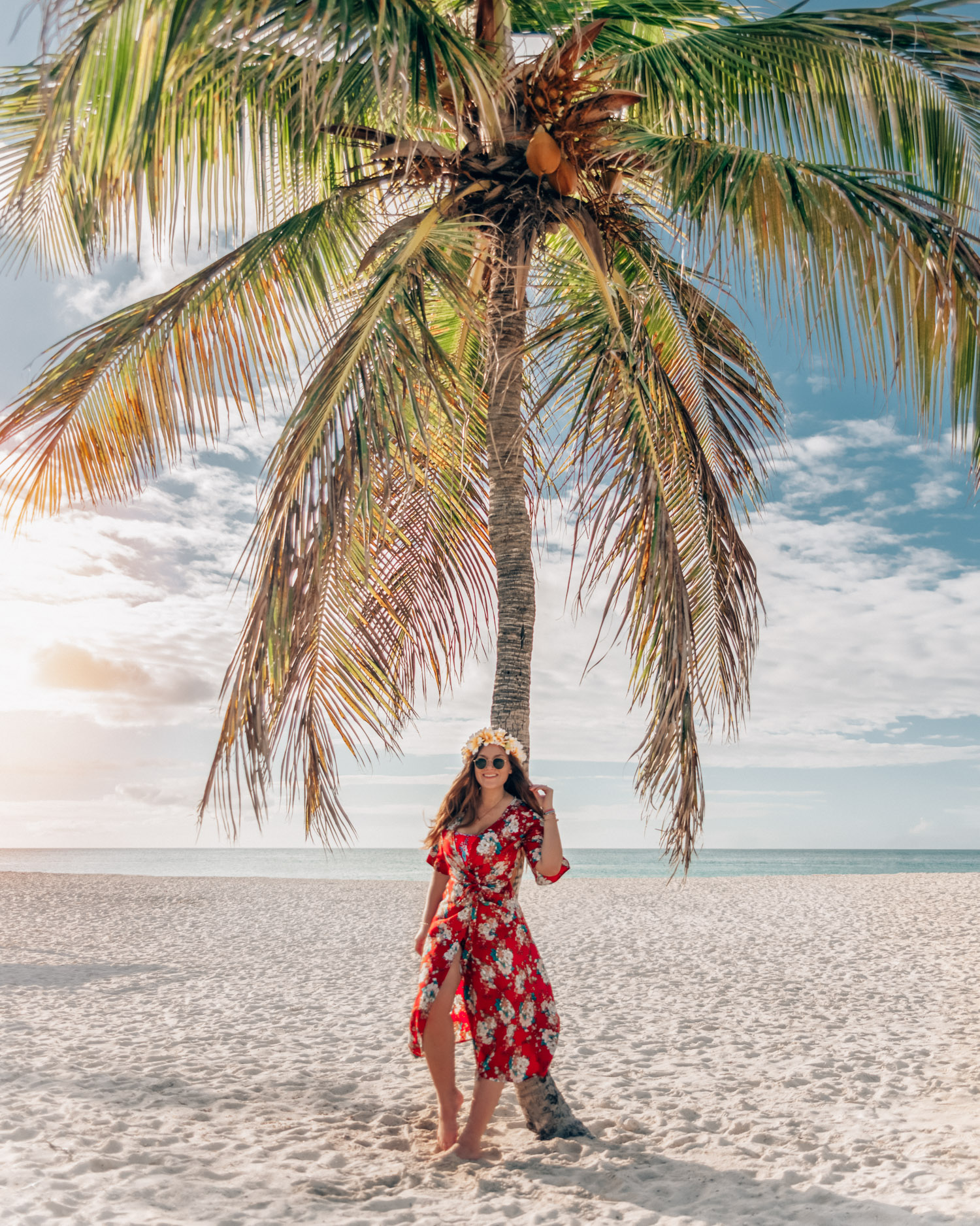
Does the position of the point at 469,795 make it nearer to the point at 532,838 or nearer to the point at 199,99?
the point at 532,838

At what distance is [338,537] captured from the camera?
12.8ft

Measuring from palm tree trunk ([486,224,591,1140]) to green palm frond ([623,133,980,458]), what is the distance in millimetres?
860

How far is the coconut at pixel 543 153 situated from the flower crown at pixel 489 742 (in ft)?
9.02

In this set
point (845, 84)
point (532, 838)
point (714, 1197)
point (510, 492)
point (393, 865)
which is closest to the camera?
point (714, 1197)

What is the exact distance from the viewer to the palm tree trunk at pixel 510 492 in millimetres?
4398

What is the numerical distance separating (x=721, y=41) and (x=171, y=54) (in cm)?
266

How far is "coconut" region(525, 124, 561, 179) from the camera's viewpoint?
430 centimetres

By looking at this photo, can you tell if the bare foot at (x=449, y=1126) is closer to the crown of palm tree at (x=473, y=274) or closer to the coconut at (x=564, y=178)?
the crown of palm tree at (x=473, y=274)

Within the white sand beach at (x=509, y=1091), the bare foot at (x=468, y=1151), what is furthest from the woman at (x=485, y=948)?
the white sand beach at (x=509, y=1091)

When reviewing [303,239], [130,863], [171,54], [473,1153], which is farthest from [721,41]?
[130,863]

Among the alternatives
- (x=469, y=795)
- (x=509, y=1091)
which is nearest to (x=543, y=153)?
(x=469, y=795)

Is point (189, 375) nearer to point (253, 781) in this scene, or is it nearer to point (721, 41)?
point (253, 781)

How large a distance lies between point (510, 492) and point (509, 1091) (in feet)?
10.5

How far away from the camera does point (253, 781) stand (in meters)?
3.89
